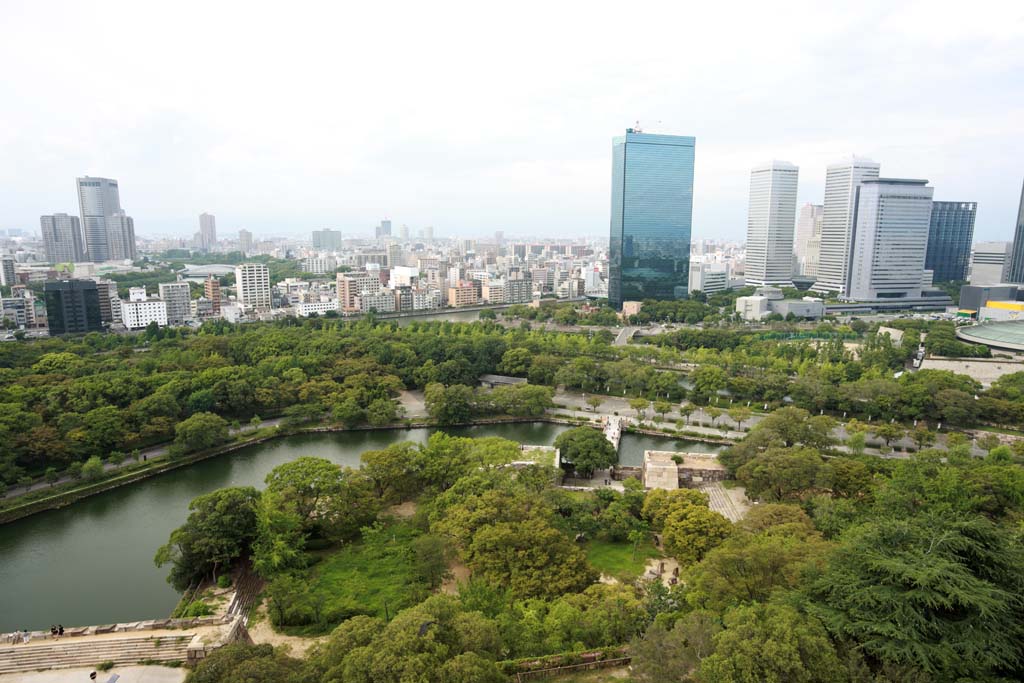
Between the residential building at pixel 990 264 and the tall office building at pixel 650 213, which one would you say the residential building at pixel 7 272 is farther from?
the residential building at pixel 990 264

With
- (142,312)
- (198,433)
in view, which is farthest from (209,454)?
(142,312)

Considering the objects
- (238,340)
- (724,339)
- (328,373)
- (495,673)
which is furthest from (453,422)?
(724,339)

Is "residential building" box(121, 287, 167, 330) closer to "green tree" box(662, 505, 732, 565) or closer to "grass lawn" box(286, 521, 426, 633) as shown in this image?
"grass lawn" box(286, 521, 426, 633)

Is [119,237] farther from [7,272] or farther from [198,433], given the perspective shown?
[198,433]

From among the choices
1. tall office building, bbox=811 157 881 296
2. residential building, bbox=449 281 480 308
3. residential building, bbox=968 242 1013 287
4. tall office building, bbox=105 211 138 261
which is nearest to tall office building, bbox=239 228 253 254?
tall office building, bbox=105 211 138 261

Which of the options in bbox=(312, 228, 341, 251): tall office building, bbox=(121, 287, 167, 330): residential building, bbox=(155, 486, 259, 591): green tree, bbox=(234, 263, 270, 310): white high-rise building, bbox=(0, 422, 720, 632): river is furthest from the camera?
bbox=(312, 228, 341, 251): tall office building

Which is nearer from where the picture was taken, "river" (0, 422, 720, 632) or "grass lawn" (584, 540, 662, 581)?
"river" (0, 422, 720, 632)

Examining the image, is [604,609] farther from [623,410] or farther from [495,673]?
[623,410]
